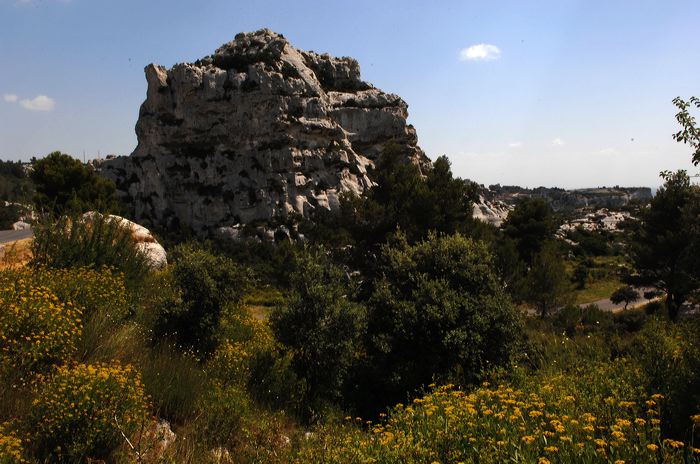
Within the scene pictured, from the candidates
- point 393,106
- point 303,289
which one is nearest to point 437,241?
point 303,289

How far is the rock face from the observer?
188 ft

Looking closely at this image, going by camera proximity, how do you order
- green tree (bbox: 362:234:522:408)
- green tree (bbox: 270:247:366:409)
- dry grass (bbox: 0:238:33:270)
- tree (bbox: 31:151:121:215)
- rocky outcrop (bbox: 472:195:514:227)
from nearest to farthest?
green tree (bbox: 270:247:366:409) < green tree (bbox: 362:234:522:408) < dry grass (bbox: 0:238:33:270) < tree (bbox: 31:151:121:215) < rocky outcrop (bbox: 472:195:514:227)

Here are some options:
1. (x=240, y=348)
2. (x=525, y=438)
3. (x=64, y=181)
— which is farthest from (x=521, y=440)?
(x=64, y=181)

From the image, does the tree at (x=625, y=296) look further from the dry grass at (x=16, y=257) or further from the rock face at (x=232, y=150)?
the dry grass at (x=16, y=257)

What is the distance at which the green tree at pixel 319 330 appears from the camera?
10.4m

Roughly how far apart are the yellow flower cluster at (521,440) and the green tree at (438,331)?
4088mm

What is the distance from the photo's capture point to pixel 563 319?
89.6ft

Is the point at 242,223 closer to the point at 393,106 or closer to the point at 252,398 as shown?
the point at 393,106

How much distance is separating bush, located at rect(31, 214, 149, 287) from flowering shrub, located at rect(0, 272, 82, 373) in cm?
386

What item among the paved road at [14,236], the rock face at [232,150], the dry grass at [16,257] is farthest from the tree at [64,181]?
the dry grass at [16,257]

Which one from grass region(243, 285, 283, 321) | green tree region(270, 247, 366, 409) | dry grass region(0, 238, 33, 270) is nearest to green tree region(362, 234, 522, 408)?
green tree region(270, 247, 366, 409)

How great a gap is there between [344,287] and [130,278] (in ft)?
19.0

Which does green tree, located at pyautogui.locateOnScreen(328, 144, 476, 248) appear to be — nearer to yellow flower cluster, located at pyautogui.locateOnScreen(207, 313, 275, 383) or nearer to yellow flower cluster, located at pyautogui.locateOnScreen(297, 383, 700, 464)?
yellow flower cluster, located at pyautogui.locateOnScreen(207, 313, 275, 383)

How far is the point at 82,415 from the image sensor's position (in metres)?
5.20
